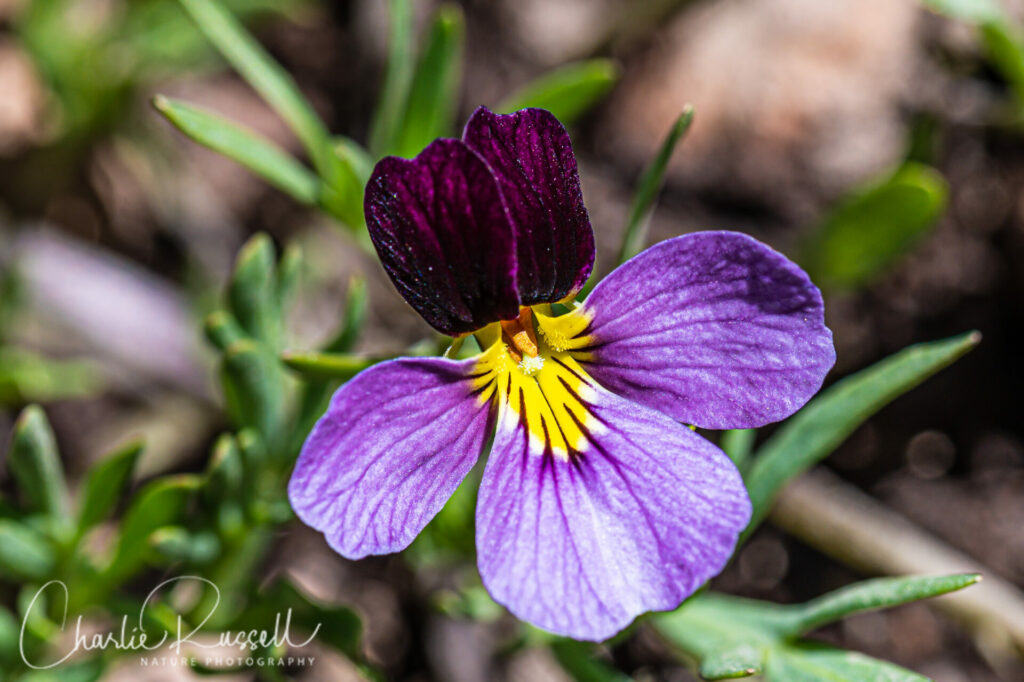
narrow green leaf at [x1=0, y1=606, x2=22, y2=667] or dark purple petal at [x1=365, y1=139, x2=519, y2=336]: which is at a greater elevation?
dark purple petal at [x1=365, y1=139, x2=519, y2=336]

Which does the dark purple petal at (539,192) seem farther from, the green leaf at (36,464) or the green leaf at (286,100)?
the green leaf at (36,464)

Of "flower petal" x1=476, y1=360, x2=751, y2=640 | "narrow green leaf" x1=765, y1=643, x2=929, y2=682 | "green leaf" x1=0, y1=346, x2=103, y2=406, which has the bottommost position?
"green leaf" x1=0, y1=346, x2=103, y2=406

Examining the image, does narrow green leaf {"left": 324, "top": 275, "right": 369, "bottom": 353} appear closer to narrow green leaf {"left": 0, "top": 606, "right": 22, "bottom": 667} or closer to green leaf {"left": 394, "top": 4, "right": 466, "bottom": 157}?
green leaf {"left": 394, "top": 4, "right": 466, "bottom": 157}

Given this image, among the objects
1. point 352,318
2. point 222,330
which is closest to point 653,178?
point 352,318

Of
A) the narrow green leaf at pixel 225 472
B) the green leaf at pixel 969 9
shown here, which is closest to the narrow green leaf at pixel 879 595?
the narrow green leaf at pixel 225 472

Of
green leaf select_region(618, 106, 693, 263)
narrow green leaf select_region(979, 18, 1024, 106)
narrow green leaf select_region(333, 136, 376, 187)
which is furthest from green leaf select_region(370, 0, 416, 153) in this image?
narrow green leaf select_region(979, 18, 1024, 106)

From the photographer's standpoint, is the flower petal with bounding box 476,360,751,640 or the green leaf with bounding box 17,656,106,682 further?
the green leaf with bounding box 17,656,106,682

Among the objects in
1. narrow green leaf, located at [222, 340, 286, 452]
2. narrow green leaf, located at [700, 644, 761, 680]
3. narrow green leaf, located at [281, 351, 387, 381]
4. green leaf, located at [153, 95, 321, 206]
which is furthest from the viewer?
narrow green leaf, located at [222, 340, 286, 452]
